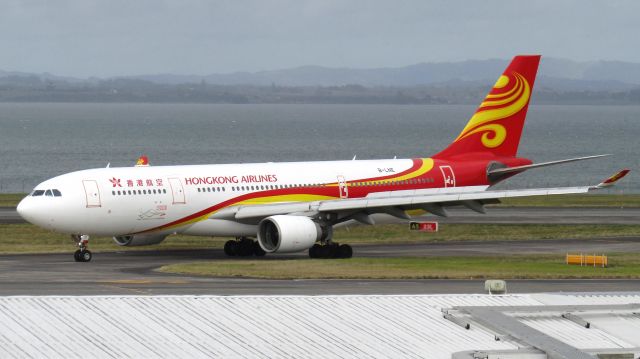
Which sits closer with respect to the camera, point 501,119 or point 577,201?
point 501,119

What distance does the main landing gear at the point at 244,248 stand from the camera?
63.2 metres

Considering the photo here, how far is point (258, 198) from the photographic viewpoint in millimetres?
61906

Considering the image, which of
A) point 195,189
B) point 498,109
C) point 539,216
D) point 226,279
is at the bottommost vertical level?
point 226,279

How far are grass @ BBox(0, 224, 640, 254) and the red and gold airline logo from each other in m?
6.83

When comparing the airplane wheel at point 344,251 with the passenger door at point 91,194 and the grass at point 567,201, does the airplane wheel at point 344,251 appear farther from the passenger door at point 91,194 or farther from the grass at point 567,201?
the grass at point 567,201

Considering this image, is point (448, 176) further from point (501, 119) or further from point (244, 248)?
point (244, 248)

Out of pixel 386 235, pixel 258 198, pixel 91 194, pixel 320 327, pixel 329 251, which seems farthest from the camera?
pixel 386 235

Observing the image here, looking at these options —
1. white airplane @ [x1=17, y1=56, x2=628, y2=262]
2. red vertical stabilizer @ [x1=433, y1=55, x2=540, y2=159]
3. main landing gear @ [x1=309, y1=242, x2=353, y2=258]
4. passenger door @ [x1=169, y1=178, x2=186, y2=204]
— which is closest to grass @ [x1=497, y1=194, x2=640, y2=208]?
red vertical stabilizer @ [x1=433, y1=55, x2=540, y2=159]

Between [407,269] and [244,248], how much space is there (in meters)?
11.5

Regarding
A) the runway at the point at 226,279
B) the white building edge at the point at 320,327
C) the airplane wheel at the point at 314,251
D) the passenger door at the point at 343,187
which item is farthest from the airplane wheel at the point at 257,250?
the white building edge at the point at 320,327

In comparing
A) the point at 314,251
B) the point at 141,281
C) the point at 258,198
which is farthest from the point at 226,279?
the point at 258,198

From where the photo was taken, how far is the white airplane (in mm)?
57375

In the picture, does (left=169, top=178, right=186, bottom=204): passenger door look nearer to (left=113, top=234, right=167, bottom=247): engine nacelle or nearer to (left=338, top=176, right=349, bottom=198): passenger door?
(left=113, top=234, right=167, bottom=247): engine nacelle

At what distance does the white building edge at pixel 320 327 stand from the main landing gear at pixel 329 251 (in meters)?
28.1
